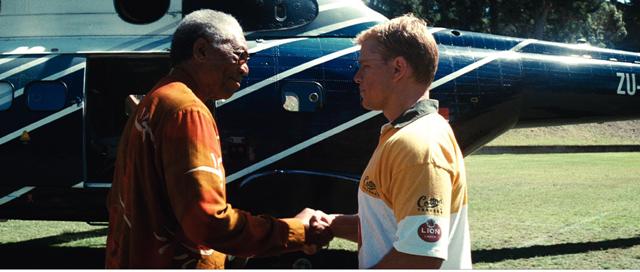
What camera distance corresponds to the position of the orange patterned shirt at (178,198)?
7.94 ft

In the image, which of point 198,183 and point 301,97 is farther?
point 301,97

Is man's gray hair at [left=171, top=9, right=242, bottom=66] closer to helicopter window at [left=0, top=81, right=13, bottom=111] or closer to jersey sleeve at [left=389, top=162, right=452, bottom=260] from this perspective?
jersey sleeve at [left=389, top=162, right=452, bottom=260]

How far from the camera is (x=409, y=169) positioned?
86.6 inches

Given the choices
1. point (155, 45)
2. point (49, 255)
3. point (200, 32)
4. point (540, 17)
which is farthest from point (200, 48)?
point (540, 17)

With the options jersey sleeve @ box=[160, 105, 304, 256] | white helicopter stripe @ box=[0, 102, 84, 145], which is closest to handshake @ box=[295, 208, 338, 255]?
jersey sleeve @ box=[160, 105, 304, 256]

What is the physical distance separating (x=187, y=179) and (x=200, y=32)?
593 mm

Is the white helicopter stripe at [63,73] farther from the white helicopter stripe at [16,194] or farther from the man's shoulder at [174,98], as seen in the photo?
the man's shoulder at [174,98]

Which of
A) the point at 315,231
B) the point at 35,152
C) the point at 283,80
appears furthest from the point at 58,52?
the point at 315,231

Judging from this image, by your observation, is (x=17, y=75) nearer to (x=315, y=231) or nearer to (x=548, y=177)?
(x=315, y=231)

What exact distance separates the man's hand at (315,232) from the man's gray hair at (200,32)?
0.75m

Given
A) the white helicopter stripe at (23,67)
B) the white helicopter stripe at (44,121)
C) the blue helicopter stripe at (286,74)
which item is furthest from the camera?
the white helicopter stripe at (23,67)

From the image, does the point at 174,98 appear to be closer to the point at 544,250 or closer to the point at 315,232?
the point at 315,232

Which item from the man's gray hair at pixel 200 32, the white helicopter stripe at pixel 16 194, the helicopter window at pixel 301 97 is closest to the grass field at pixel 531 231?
the white helicopter stripe at pixel 16 194

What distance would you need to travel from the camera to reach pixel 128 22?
265 inches
